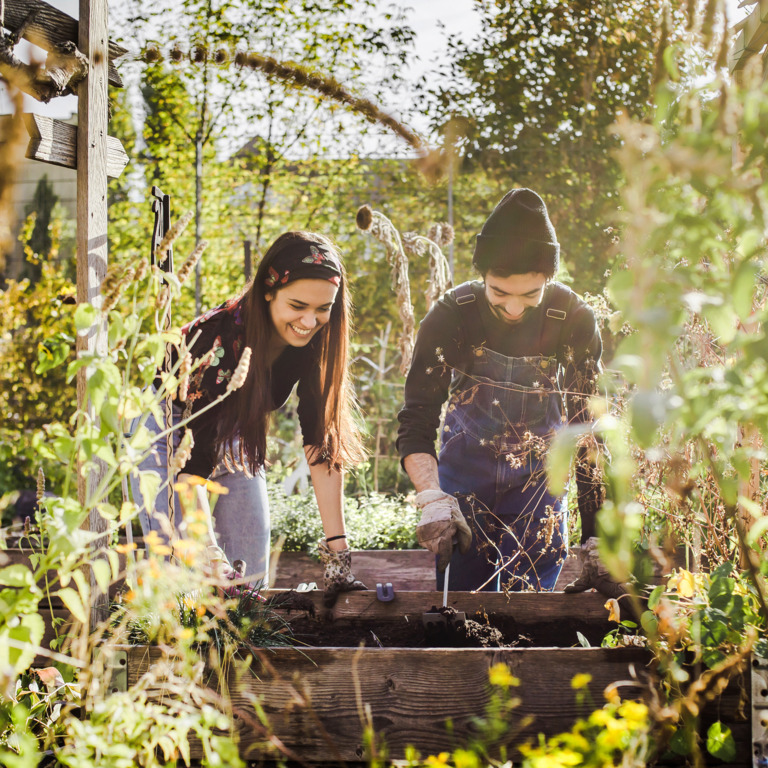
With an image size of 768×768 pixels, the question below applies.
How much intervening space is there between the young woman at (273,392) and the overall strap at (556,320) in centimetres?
72

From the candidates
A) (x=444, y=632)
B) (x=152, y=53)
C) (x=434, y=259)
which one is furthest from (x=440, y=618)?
(x=152, y=53)

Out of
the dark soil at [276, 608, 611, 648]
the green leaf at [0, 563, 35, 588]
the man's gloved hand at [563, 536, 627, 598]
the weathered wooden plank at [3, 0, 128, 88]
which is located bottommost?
the dark soil at [276, 608, 611, 648]

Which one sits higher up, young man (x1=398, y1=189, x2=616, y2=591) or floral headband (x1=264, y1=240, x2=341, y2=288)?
floral headband (x1=264, y1=240, x2=341, y2=288)

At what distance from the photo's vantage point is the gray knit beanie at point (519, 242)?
2355mm

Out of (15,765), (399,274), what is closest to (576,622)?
(15,765)

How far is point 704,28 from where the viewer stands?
968mm

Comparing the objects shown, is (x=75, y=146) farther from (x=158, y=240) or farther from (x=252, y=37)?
(x=252, y=37)

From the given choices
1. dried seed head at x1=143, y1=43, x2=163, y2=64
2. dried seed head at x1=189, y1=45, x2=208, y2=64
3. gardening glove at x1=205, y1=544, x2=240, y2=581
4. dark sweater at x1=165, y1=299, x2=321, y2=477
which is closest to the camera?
gardening glove at x1=205, y1=544, x2=240, y2=581

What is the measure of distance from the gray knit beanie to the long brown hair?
1.65ft

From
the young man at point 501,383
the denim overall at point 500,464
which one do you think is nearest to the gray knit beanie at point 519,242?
the young man at point 501,383

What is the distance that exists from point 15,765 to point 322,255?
166cm

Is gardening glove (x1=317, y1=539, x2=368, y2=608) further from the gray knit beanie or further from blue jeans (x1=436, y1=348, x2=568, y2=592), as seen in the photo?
the gray knit beanie

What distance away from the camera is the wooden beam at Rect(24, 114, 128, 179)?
5.77ft

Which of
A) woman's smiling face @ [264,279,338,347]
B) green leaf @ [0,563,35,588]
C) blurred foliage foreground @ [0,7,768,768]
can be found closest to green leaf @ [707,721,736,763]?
blurred foliage foreground @ [0,7,768,768]
